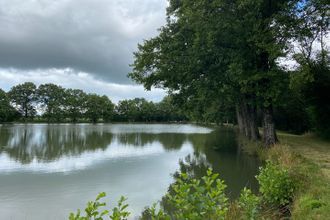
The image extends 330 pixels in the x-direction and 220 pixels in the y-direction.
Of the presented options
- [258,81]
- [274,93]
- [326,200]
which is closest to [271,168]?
[326,200]

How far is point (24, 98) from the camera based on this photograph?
3548 inches

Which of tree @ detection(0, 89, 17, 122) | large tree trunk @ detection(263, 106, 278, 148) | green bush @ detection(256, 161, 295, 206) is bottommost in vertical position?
green bush @ detection(256, 161, 295, 206)

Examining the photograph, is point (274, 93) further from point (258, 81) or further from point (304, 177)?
point (304, 177)

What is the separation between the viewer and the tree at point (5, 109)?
2951 inches

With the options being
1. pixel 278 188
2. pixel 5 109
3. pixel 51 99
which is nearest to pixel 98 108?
pixel 51 99

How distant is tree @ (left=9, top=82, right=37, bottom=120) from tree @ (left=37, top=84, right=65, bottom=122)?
230cm

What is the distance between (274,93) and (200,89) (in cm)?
416

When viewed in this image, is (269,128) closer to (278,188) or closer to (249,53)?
(249,53)

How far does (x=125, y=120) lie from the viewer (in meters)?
107

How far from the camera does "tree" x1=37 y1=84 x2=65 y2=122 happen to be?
9000 cm

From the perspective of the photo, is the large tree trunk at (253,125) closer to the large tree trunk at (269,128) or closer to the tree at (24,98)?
the large tree trunk at (269,128)

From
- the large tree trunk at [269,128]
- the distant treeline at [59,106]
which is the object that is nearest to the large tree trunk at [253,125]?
the large tree trunk at [269,128]

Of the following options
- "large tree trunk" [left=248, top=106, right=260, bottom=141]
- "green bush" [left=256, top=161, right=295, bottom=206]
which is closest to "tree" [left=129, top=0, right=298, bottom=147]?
"large tree trunk" [left=248, top=106, right=260, bottom=141]

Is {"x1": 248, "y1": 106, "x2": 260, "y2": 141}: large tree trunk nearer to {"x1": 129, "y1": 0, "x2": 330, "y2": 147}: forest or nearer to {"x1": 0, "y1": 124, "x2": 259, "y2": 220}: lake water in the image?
{"x1": 129, "y1": 0, "x2": 330, "y2": 147}: forest
